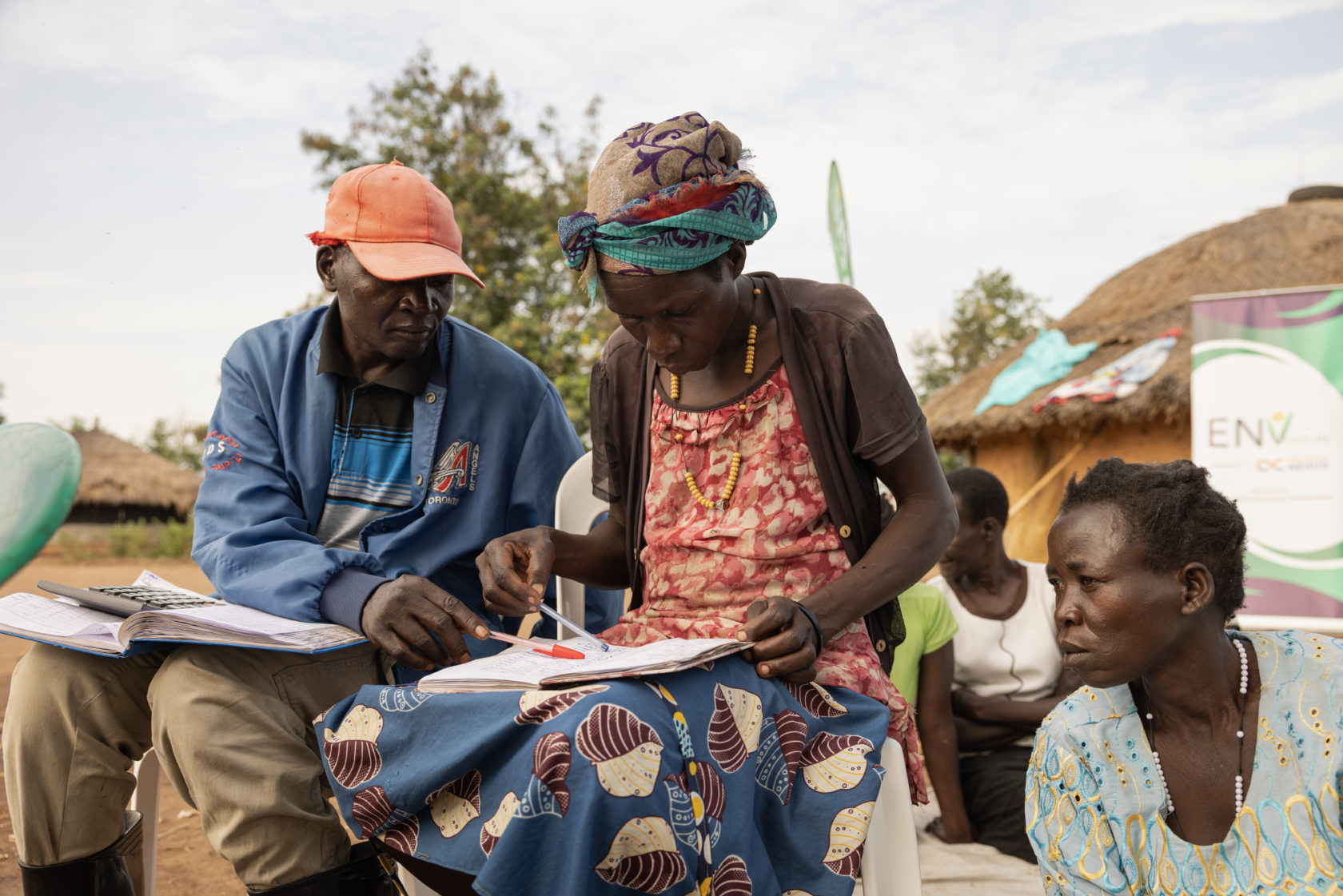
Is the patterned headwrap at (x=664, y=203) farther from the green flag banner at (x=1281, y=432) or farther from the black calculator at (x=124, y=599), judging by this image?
the green flag banner at (x=1281, y=432)

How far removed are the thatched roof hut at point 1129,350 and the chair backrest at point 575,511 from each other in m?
9.28

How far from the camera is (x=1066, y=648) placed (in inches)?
70.2

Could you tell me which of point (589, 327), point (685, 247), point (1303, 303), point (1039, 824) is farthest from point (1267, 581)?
A: point (589, 327)

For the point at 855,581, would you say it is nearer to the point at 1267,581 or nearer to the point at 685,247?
the point at 685,247

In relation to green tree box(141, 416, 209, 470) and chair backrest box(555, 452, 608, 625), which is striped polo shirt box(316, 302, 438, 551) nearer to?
chair backrest box(555, 452, 608, 625)

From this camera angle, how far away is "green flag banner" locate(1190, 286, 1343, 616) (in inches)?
257

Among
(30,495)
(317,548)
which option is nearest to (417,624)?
(317,548)

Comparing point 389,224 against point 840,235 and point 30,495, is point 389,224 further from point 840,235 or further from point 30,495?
point 840,235

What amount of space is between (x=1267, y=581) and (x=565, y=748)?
6.60 metres

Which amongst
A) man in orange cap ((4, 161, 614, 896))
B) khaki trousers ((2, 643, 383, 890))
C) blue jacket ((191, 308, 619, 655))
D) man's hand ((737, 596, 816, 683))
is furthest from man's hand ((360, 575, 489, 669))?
man's hand ((737, 596, 816, 683))

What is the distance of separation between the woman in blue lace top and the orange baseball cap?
1.57 m

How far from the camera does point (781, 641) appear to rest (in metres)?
1.71

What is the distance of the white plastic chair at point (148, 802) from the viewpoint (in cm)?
237

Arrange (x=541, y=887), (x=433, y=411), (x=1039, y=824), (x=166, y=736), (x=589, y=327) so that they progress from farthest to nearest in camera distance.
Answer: (x=589, y=327), (x=433, y=411), (x=166, y=736), (x=1039, y=824), (x=541, y=887)
